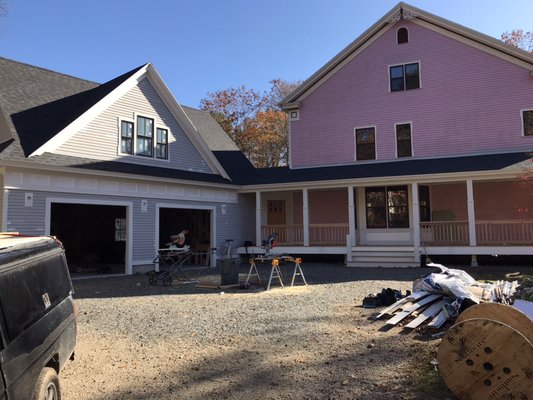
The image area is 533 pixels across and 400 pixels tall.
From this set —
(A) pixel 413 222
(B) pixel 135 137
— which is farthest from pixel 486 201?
(B) pixel 135 137

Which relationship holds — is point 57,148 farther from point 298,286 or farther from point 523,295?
point 523,295

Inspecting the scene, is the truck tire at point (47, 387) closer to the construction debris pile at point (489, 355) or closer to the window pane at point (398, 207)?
the construction debris pile at point (489, 355)

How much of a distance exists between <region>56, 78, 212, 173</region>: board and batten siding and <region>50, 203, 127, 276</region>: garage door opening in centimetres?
417

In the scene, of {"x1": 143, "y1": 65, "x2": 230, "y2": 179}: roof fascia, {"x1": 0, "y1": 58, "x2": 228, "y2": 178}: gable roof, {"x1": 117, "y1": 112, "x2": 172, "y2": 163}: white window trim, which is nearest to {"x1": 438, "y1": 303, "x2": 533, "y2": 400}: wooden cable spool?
{"x1": 0, "y1": 58, "x2": 228, "y2": 178}: gable roof

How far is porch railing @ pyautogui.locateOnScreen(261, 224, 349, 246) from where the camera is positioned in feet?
57.4

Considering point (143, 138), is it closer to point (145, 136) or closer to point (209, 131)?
point (145, 136)

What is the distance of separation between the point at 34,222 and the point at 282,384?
9712 millimetres

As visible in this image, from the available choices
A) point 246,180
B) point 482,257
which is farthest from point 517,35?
point 246,180

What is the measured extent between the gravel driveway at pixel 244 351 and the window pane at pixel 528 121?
1126cm

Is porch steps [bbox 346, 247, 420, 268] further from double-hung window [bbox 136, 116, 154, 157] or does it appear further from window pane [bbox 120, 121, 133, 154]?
window pane [bbox 120, 121, 133, 154]

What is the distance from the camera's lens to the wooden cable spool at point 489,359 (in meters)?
3.61

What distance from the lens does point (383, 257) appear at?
16.2 meters

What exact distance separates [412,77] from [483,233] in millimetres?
7241

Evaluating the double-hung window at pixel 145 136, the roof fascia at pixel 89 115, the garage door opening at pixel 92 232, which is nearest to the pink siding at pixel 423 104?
the double-hung window at pixel 145 136
